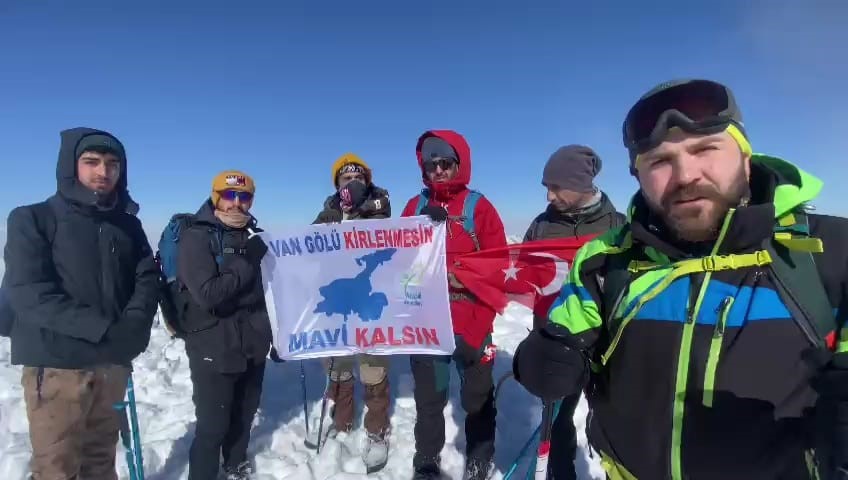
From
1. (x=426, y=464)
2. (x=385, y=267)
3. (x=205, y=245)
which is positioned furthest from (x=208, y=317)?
(x=426, y=464)

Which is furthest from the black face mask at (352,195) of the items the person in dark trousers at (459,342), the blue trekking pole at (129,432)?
the blue trekking pole at (129,432)

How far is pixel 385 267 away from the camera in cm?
504

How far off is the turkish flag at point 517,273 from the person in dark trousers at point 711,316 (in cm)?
223

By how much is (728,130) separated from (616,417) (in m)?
1.37

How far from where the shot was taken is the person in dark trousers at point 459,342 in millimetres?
4543

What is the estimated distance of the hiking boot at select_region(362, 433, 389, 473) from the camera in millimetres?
4984

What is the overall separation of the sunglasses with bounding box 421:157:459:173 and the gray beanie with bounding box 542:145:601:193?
3.13ft

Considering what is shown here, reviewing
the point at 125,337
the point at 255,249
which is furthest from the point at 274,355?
the point at 125,337

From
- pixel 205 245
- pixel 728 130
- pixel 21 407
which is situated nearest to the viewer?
Result: pixel 728 130

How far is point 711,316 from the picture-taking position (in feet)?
5.82

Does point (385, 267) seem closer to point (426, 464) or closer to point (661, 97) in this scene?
point (426, 464)

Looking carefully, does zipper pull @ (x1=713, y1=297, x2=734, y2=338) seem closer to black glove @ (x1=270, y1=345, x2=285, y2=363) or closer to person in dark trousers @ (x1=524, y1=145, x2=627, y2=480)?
person in dark trousers @ (x1=524, y1=145, x2=627, y2=480)

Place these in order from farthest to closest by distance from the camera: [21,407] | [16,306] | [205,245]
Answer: [21,407]
[205,245]
[16,306]

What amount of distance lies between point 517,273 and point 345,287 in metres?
1.98
